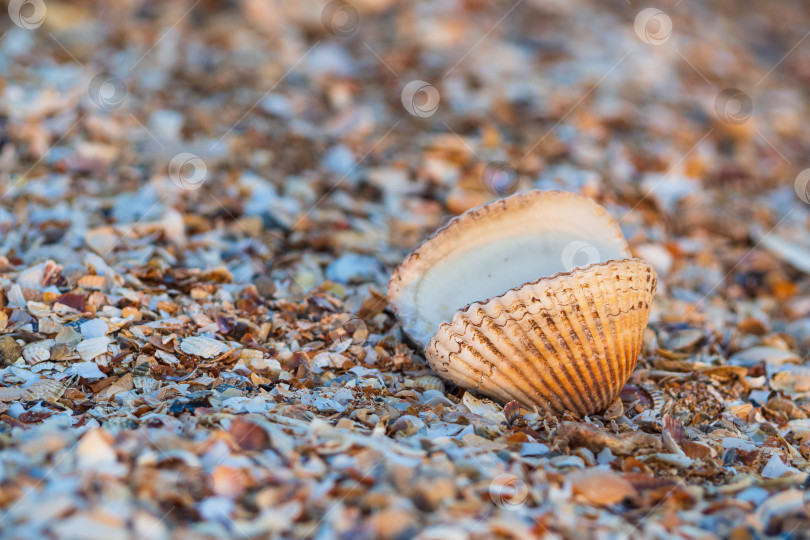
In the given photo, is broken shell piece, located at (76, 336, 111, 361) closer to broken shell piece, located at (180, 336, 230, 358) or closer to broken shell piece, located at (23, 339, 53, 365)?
broken shell piece, located at (23, 339, 53, 365)

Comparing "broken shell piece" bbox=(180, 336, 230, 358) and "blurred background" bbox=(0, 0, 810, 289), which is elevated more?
"blurred background" bbox=(0, 0, 810, 289)

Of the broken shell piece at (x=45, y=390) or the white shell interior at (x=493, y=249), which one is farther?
the white shell interior at (x=493, y=249)

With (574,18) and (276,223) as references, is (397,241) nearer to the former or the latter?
(276,223)

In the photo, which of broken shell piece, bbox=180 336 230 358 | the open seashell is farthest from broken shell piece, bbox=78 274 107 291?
the open seashell

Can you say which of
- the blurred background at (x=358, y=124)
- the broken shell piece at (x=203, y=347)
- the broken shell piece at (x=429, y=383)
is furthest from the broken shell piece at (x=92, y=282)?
the broken shell piece at (x=429, y=383)

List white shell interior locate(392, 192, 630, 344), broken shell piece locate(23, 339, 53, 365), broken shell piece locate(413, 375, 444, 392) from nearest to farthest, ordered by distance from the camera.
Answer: broken shell piece locate(23, 339, 53, 365) < broken shell piece locate(413, 375, 444, 392) < white shell interior locate(392, 192, 630, 344)

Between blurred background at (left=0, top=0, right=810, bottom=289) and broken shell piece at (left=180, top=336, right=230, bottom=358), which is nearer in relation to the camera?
broken shell piece at (left=180, top=336, right=230, bottom=358)

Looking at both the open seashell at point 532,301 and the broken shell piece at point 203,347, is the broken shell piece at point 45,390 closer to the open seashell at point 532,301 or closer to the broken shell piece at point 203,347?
the broken shell piece at point 203,347
